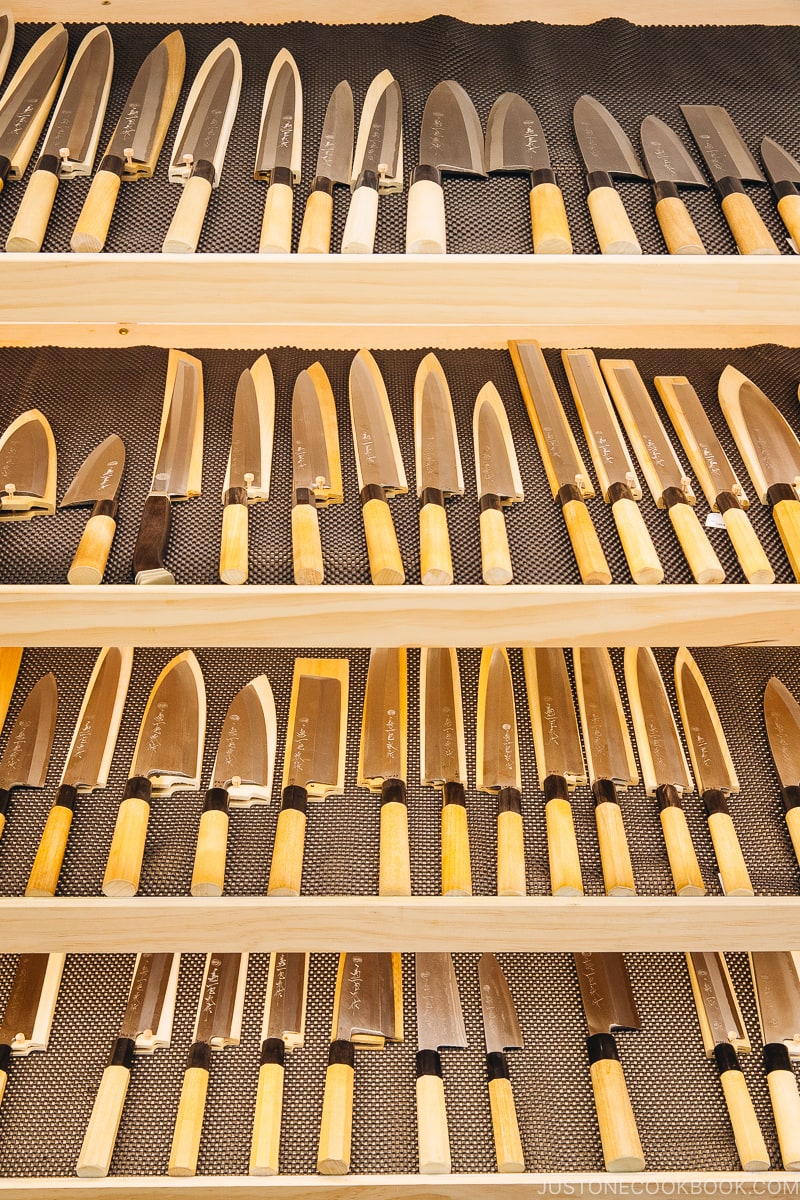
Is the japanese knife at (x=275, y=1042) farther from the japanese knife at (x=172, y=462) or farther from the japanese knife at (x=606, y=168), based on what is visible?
the japanese knife at (x=606, y=168)

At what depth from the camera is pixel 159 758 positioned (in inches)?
41.8

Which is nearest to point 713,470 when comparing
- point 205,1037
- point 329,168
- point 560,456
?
point 560,456

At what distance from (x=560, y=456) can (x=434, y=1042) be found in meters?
0.67

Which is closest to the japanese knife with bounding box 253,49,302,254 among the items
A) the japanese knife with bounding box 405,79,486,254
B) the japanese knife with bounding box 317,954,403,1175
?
the japanese knife with bounding box 405,79,486,254

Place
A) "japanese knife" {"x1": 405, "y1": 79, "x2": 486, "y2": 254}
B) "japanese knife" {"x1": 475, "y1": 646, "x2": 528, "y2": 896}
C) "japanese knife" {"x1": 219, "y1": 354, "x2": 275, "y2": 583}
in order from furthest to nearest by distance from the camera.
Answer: "japanese knife" {"x1": 475, "y1": 646, "x2": 528, "y2": 896} < "japanese knife" {"x1": 219, "y1": 354, "x2": 275, "y2": 583} < "japanese knife" {"x1": 405, "y1": 79, "x2": 486, "y2": 254}

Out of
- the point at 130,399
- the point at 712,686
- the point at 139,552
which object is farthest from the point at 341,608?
the point at 712,686

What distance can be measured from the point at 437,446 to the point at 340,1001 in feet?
2.13

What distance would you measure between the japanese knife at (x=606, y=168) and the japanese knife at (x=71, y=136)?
1.59ft

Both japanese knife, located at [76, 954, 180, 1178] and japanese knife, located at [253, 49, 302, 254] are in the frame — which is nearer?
japanese knife, located at [253, 49, 302, 254]

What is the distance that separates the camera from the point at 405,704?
114 centimetres

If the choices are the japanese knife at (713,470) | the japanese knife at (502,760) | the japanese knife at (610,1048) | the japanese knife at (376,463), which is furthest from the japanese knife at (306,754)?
the japanese knife at (713,470)

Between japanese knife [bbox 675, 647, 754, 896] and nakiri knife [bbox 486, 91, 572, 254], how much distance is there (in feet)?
1.90

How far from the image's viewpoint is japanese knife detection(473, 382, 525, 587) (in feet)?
2.95

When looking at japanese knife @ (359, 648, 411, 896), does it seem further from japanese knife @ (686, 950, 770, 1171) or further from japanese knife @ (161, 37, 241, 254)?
japanese knife @ (161, 37, 241, 254)
